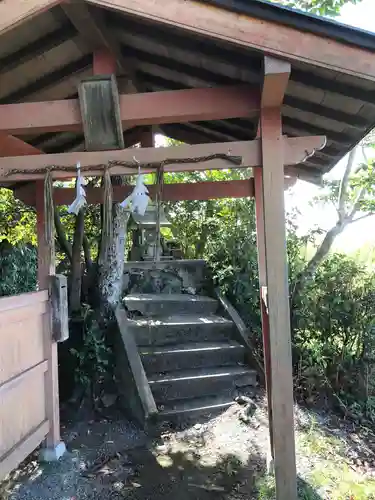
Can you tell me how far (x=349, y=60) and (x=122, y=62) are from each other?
2.02 meters

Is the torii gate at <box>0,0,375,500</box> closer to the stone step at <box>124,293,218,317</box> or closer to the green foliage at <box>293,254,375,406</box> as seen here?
the green foliage at <box>293,254,375,406</box>

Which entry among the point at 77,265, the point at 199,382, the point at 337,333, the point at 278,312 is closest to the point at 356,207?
the point at 337,333

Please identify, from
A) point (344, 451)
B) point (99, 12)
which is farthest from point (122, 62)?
point (344, 451)

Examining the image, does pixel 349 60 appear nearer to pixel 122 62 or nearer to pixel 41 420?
pixel 122 62

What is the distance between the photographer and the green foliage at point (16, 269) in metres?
6.87

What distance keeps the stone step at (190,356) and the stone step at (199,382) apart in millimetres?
111

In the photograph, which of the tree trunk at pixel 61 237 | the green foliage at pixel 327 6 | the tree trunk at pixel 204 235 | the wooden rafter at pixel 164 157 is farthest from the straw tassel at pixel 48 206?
the green foliage at pixel 327 6

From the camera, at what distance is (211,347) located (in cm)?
610

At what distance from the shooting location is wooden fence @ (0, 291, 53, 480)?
333cm

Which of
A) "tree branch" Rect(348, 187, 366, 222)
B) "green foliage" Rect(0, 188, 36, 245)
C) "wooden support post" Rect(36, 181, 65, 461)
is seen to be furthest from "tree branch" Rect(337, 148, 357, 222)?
"green foliage" Rect(0, 188, 36, 245)

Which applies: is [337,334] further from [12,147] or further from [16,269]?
[16,269]

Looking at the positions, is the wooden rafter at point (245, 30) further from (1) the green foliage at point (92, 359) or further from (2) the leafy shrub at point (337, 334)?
(1) the green foliage at point (92, 359)

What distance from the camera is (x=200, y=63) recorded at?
11.0 feet

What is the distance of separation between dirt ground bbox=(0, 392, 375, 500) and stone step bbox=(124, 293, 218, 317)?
1.90 m
